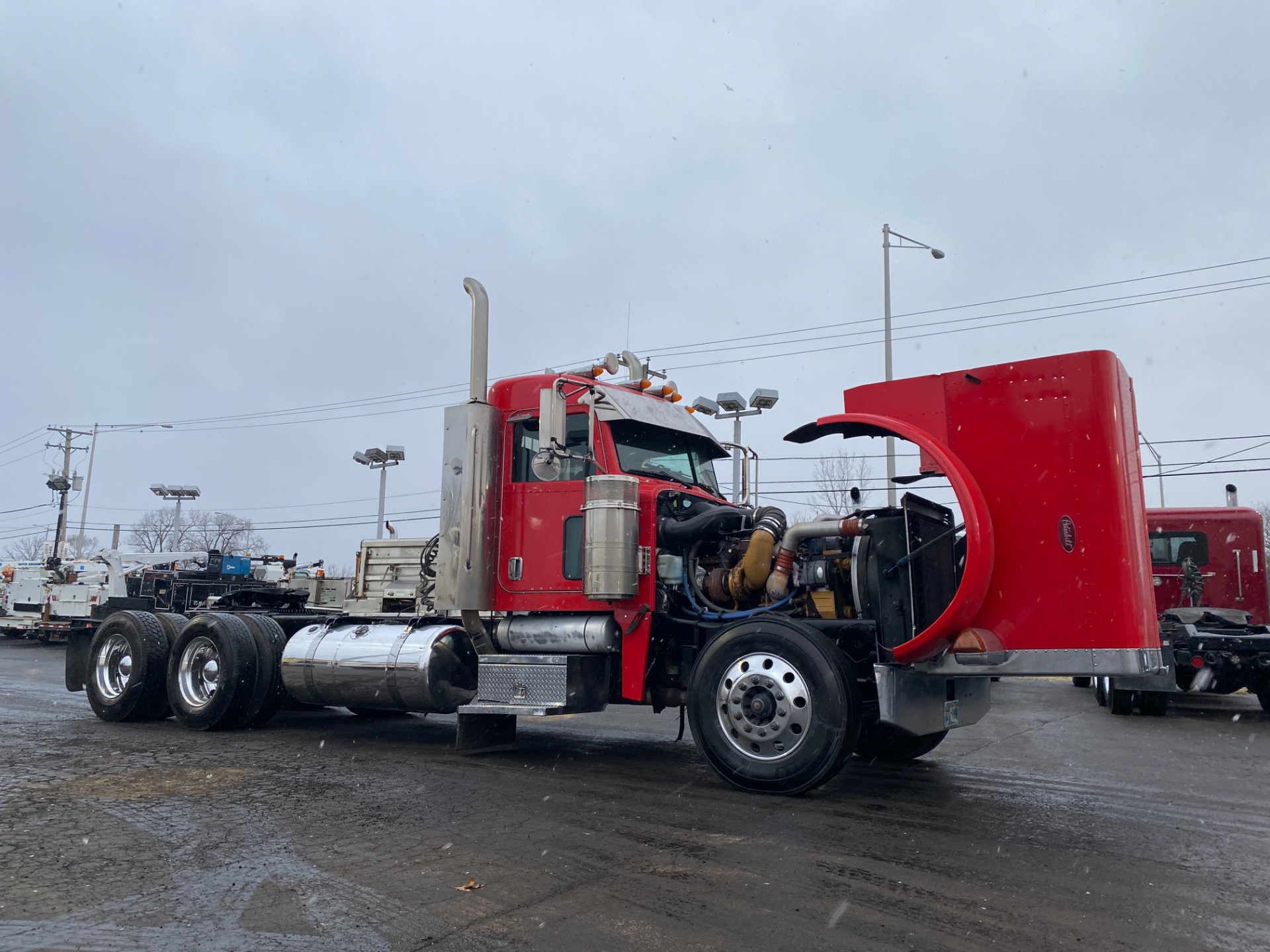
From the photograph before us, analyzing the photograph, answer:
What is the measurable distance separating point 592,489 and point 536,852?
2977mm

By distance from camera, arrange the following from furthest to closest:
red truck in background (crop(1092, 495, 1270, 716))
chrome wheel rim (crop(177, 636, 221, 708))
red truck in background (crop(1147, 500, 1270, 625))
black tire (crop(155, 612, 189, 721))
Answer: red truck in background (crop(1147, 500, 1270, 625))
red truck in background (crop(1092, 495, 1270, 716))
black tire (crop(155, 612, 189, 721))
chrome wheel rim (crop(177, 636, 221, 708))

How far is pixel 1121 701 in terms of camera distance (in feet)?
37.8

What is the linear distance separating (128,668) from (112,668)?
33 centimetres

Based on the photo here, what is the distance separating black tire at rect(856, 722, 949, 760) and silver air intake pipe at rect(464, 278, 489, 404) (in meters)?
4.28

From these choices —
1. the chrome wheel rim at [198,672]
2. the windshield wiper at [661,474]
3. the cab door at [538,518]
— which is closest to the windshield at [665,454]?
the windshield wiper at [661,474]

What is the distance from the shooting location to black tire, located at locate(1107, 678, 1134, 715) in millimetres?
11469

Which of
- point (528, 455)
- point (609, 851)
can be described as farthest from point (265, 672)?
point (609, 851)

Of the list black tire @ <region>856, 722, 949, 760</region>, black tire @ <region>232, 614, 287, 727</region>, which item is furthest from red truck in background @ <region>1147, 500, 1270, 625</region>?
black tire @ <region>232, 614, 287, 727</region>

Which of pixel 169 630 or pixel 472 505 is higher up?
pixel 472 505

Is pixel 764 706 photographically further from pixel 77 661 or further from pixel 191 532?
pixel 191 532

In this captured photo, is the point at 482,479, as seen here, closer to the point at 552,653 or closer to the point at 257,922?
the point at 552,653

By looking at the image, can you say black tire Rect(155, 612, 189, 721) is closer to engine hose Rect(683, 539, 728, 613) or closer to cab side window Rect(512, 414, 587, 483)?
cab side window Rect(512, 414, 587, 483)

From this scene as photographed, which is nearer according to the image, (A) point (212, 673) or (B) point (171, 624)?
(A) point (212, 673)

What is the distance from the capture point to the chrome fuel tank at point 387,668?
26.5 feet
